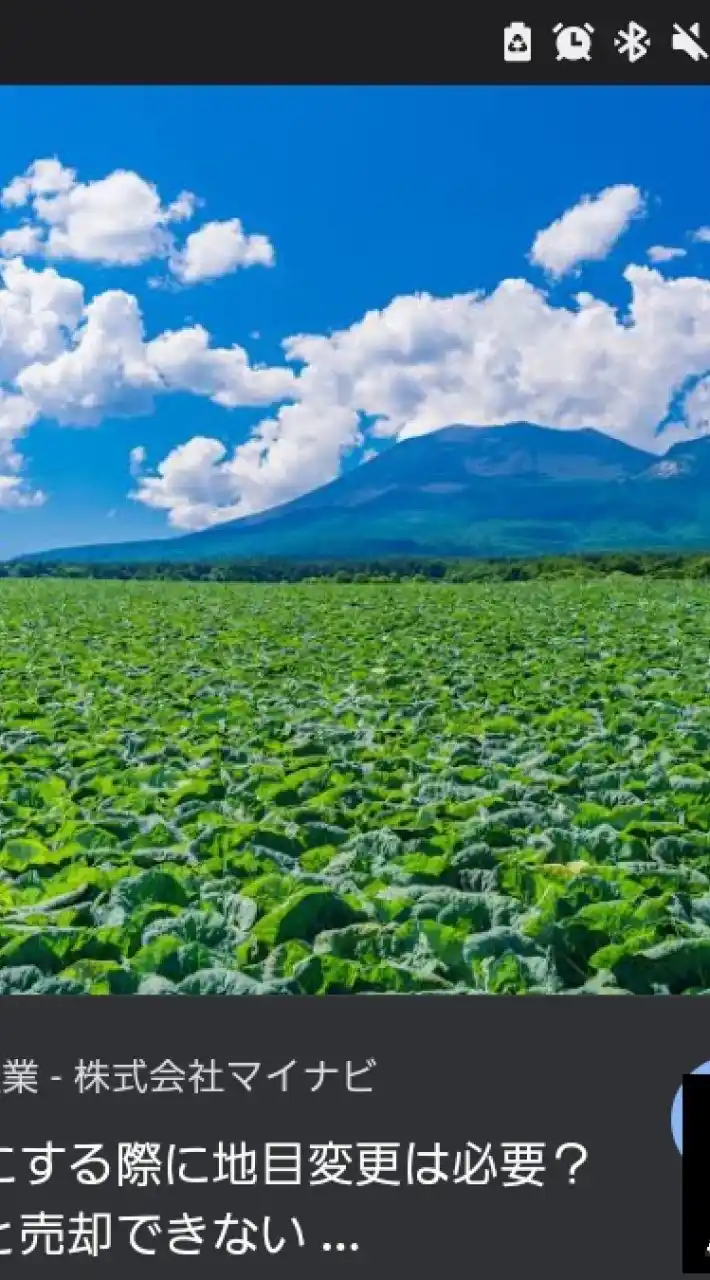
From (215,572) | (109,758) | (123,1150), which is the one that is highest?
(215,572)

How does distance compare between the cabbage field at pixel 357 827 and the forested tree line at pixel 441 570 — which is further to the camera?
the forested tree line at pixel 441 570

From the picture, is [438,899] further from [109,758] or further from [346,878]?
[109,758]

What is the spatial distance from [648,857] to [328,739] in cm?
447

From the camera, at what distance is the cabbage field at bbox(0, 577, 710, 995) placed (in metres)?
5.55

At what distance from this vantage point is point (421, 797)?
28.9 ft

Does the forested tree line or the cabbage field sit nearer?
the cabbage field

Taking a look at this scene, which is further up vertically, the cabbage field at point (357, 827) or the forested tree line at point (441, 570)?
the forested tree line at point (441, 570)

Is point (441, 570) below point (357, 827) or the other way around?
the other way around

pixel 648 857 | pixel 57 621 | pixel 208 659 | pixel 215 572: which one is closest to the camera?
pixel 648 857

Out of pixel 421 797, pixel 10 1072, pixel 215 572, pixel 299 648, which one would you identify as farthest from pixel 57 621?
pixel 215 572

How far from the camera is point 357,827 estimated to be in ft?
26.2

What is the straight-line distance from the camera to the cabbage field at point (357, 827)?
5551 mm

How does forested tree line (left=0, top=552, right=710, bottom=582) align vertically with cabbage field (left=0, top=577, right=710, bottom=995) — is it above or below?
above

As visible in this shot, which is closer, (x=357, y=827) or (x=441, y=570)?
(x=357, y=827)
